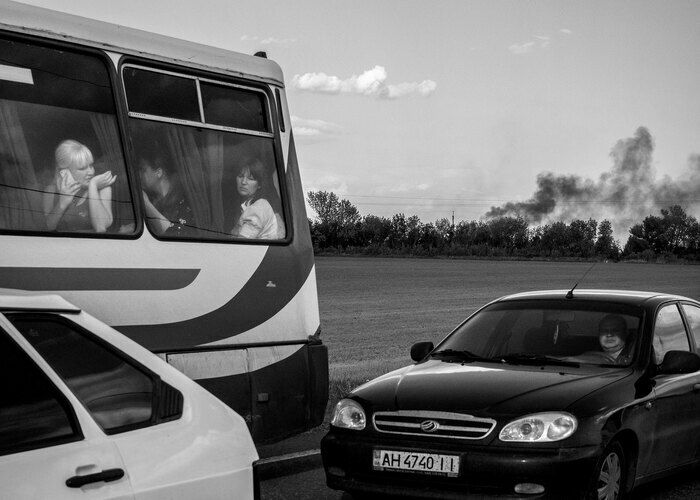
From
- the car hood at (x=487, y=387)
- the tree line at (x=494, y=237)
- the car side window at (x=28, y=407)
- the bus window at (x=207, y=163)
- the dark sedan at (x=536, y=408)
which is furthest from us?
the tree line at (x=494, y=237)

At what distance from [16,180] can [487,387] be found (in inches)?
128

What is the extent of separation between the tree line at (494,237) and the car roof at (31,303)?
111 meters

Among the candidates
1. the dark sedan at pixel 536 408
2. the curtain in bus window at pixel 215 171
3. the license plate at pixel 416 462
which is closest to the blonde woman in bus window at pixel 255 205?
the curtain in bus window at pixel 215 171

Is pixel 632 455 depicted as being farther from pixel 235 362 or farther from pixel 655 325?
pixel 235 362

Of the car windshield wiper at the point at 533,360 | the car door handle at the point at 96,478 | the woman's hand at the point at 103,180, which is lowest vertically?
the car windshield wiper at the point at 533,360

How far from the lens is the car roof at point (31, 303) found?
353 cm

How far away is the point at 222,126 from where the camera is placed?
815 cm

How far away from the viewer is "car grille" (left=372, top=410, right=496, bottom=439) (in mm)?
6488

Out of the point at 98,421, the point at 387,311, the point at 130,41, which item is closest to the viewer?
the point at 98,421

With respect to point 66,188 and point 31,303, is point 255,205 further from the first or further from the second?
point 31,303

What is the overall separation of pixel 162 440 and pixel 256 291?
448 cm

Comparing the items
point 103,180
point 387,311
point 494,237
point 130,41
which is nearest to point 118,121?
point 103,180

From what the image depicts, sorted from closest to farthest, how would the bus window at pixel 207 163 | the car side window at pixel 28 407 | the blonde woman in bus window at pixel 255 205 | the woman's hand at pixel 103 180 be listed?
1. the car side window at pixel 28 407
2. the woman's hand at pixel 103 180
3. the bus window at pixel 207 163
4. the blonde woman in bus window at pixel 255 205

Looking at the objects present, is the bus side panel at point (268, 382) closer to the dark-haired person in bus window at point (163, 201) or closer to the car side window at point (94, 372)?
the dark-haired person in bus window at point (163, 201)
